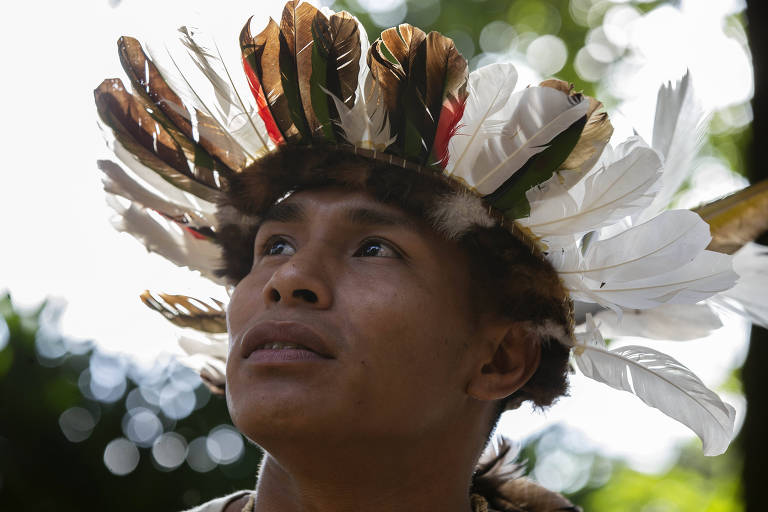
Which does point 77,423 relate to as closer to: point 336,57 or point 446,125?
point 336,57

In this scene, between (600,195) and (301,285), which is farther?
(600,195)

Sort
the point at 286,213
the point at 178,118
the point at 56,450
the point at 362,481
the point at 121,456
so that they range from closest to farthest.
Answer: the point at 362,481
the point at 286,213
the point at 178,118
the point at 56,450
the point at 121,456

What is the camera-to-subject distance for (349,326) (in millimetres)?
2475

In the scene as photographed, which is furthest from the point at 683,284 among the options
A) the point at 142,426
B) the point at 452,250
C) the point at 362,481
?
the point at 142,426

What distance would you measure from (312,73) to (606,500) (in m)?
7.68

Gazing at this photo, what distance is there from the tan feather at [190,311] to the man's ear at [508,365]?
1.17 meters

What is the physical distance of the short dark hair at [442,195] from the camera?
8.88 ft

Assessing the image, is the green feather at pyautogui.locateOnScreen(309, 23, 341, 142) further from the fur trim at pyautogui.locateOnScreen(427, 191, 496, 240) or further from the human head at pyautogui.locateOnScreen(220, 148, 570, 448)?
the fur trim at pyautogui.locateOnScreen(427, 191, 496, 240)

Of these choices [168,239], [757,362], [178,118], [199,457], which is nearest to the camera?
[178,118]

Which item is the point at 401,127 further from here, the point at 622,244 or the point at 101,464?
the point at 101,464

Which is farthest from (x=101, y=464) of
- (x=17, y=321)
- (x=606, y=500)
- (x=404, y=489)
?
(x=606, y=500)

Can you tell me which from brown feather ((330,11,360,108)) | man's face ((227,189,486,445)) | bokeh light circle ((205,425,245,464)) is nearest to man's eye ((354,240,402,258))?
man's face ((227,189,486,445))

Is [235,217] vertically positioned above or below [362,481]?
above

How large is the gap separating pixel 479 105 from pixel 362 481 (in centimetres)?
122
